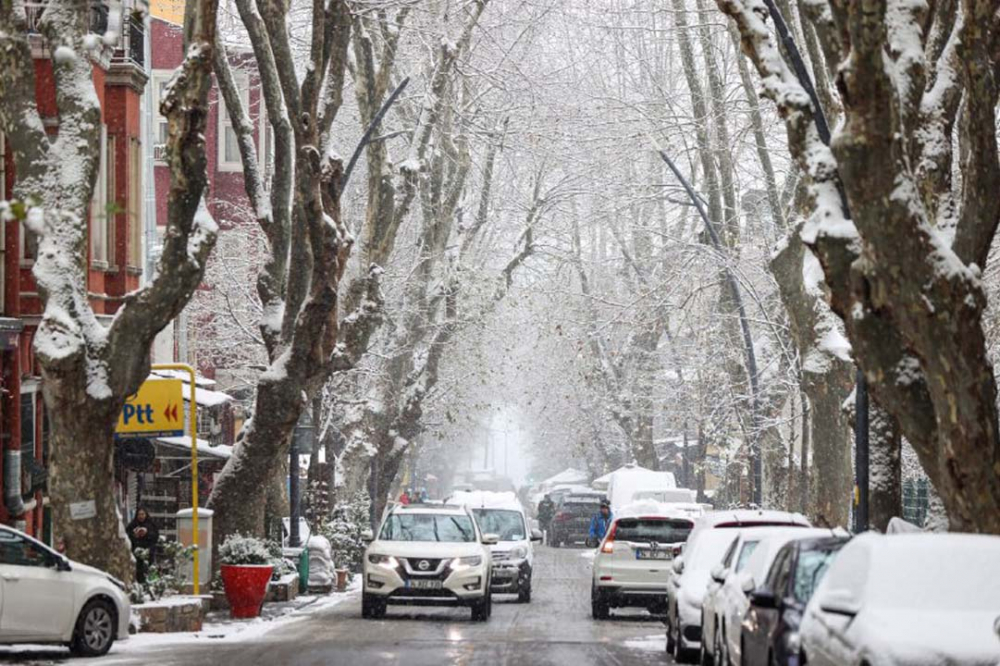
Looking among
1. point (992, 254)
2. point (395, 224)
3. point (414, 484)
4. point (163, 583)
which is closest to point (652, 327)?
point (395, 224)

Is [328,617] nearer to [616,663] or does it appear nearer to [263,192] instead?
[263,192]

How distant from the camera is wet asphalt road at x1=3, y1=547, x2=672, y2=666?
19.1 m

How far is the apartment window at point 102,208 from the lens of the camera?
1190 inches

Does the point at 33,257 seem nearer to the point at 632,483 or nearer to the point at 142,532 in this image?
the point at 142,532

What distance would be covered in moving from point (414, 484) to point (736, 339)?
172 feet

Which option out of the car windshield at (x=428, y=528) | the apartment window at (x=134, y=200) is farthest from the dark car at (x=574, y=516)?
the car windshield at (x=428, y=528)

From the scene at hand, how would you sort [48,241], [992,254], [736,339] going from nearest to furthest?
[48,241]
[992,254]
[736,339]

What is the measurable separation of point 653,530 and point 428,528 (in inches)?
134

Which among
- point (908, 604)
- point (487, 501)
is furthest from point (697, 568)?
point (487, 501)

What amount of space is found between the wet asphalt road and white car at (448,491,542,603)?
773 millimetres

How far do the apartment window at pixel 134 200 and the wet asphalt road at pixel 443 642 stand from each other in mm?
7174

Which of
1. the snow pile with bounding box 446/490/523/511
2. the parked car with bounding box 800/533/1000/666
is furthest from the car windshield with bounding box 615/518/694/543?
the parked car with bounding box 800/533/1000/666

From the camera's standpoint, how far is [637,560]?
1085 inches

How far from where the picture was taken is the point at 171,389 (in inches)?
1053
